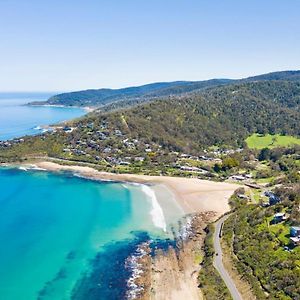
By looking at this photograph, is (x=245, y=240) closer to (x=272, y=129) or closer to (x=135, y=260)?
(x=135, y=260)

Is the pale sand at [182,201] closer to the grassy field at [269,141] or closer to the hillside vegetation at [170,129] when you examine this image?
the hillside vegetation at [170,129]

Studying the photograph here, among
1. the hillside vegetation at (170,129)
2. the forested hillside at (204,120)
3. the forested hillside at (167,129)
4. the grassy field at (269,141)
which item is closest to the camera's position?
the forested hillside at (167,129)

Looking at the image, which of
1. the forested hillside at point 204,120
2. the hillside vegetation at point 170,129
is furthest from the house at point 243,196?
the forested hillside at point 204,120

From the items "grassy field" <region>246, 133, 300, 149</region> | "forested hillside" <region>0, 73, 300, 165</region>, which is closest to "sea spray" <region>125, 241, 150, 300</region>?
"forested hillside" <region>0, 73, 300, 165</region>

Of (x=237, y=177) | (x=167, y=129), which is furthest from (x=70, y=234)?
(x=167, y=129)

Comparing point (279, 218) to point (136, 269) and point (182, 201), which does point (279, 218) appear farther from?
point (182, 201)

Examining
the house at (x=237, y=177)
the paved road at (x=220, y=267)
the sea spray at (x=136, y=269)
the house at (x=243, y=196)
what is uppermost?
the paved road at (x=220, y=267)

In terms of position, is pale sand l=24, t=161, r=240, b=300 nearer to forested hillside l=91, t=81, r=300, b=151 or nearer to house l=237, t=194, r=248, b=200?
house l=237, t=194, r=248, b=200
